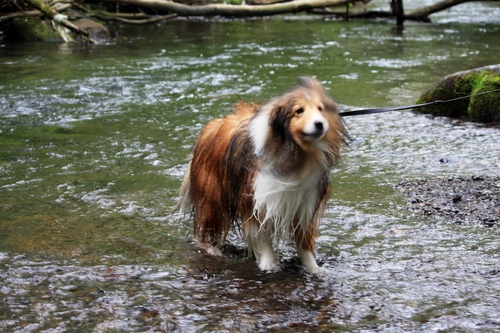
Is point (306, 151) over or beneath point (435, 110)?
over

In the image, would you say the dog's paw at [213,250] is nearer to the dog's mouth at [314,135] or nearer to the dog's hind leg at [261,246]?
the dog's hind leg at [261,246]

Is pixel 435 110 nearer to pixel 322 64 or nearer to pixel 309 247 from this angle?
pixel 322 64

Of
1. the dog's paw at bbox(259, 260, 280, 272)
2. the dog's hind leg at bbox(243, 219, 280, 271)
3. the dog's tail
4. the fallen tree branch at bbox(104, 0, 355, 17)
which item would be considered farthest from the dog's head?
the fallen tree branch at bbox(104, 0, 355, 17)

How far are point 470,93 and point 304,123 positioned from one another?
6.32 metres

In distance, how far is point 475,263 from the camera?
16.2 ft

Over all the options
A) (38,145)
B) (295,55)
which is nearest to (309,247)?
(38,145)

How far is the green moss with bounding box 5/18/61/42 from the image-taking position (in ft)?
56.1

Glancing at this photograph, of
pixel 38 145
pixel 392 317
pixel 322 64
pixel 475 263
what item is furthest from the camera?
pixel 322 64

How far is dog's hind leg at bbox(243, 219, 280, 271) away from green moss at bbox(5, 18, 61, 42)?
1391 centimetres

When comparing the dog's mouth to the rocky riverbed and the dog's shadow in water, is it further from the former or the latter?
the rocky riverbed

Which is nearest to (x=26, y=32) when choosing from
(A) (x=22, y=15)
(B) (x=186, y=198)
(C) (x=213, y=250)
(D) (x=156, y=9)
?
(A) (x=22, y=15)

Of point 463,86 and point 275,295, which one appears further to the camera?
point 463,86

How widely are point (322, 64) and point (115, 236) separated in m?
9.40

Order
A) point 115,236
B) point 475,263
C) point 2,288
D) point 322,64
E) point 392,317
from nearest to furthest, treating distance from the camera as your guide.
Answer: point 392,317, point 2,288, point 475,263, point 115,236, point 322,64
